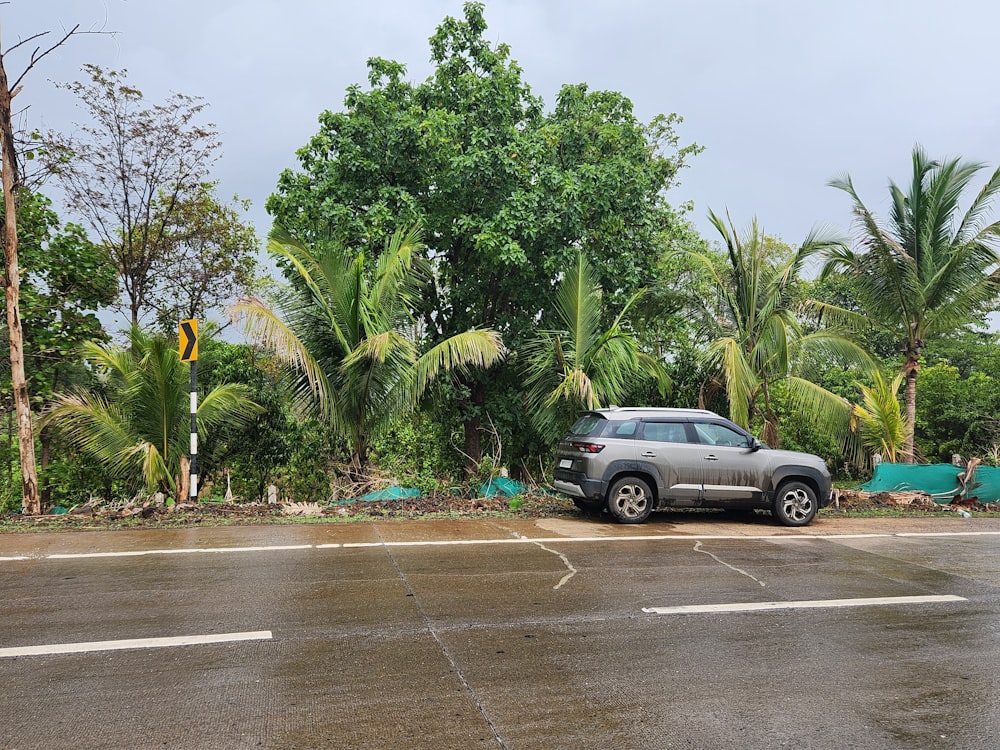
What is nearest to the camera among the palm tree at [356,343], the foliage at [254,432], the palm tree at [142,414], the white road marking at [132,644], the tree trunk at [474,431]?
the white road marking at [132,644]

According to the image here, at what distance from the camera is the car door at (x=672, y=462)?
10266 millimetres

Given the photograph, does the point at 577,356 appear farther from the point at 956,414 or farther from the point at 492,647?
the point at 956,414

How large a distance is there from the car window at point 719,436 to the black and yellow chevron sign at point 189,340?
7.51 meters

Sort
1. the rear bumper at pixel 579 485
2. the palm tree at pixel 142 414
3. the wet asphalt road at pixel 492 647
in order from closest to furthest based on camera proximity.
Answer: the wet asphalt road at pixel 492 647, the rear bumper at pixel 579 485, the palm tree at pixel 142 414

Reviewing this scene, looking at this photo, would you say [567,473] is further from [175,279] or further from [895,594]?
[175,279]

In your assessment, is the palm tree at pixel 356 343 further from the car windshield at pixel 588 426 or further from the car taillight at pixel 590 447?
the car taillight at pixel 590 447

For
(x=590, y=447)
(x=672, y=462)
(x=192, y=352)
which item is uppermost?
(x=192, y=352)

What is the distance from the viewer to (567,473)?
34.8 feet

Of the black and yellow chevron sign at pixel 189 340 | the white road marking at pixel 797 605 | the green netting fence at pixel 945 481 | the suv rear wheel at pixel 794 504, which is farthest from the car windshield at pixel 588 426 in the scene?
the green netting fence at pixel 945 481

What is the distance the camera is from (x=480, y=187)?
13750mm

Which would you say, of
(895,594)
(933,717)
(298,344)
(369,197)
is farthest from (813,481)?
(369,197)

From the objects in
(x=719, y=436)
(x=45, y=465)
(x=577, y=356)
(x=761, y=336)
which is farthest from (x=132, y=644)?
(x=761, y=336)

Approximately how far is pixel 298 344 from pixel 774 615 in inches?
323

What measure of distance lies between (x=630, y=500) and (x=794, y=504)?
8.04 feet
